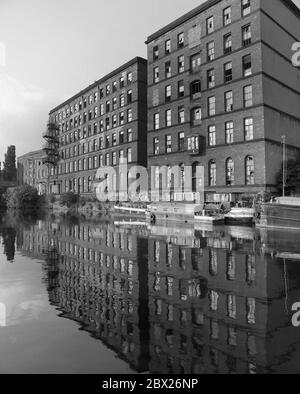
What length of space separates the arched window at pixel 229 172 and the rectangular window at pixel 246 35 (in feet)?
44.3

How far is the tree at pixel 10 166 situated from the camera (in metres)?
117

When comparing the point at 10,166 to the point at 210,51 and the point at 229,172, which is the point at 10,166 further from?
the point at 229,172

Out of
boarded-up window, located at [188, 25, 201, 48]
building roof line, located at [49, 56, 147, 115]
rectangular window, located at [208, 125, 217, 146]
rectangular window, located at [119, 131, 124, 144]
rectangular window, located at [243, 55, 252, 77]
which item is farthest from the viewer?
rectangular window, located at [119, 131, 124, 144]

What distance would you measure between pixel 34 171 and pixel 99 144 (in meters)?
40.9

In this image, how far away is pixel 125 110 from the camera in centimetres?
5906

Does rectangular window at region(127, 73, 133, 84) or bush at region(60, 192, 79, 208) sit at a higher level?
rectangular window at region(127, 73, 133, 84)

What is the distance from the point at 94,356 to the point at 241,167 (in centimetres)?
3595

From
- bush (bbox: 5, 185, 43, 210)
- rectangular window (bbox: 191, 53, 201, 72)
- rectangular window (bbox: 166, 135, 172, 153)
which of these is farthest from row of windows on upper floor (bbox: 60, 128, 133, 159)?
rectangular window (bbox: 191, 53, 201, 72)

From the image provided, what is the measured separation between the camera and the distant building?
308ft

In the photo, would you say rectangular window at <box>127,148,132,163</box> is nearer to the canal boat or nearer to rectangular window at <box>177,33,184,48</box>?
rectangular window at <box>177,33,184,48</box>

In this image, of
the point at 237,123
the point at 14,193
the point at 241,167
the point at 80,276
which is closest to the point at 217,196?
the point at 241,167

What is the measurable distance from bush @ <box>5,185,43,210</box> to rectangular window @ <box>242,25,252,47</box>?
51183 millimetres

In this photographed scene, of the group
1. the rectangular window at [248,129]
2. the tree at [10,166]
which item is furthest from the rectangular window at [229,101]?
the tree at [10,166]

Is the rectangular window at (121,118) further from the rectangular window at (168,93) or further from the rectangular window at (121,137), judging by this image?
the rectangular window at (168,93)
